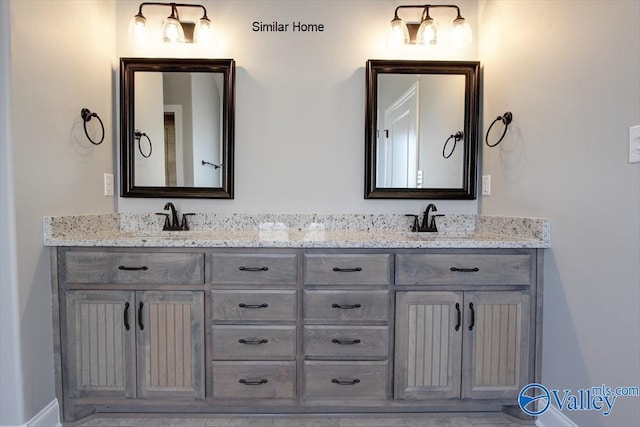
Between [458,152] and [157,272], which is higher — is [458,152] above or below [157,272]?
above

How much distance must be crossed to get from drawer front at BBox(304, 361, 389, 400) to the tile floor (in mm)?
135

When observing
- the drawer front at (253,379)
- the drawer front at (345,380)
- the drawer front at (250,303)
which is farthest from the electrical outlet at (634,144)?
the drawer front at (253,379)

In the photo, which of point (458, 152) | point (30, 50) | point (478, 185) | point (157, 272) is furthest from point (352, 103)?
point (30, 50)

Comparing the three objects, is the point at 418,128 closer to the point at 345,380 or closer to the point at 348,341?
the point at 348,341

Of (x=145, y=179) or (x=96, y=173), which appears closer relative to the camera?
(x=96, y=173)

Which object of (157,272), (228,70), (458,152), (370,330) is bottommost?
(370,330)

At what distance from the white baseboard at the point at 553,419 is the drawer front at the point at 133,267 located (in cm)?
172

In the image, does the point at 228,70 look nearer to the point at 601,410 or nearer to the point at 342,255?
the point at 342,255

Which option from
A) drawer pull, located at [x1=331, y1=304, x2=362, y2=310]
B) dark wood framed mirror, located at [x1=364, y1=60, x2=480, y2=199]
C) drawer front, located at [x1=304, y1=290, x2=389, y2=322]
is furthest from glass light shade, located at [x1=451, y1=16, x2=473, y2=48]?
drawer pull, located at [x1=331, y1=304, x2=362, y2=310]

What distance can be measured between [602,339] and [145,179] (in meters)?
2.38

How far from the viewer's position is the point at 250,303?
156cm

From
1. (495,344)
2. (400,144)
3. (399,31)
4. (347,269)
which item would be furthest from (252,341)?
(399,31)

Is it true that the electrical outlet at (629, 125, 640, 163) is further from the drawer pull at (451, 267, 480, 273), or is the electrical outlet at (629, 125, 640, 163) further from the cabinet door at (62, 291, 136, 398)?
the cabinet door at (62, 291, 136, 398)

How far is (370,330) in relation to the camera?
5.16ft
